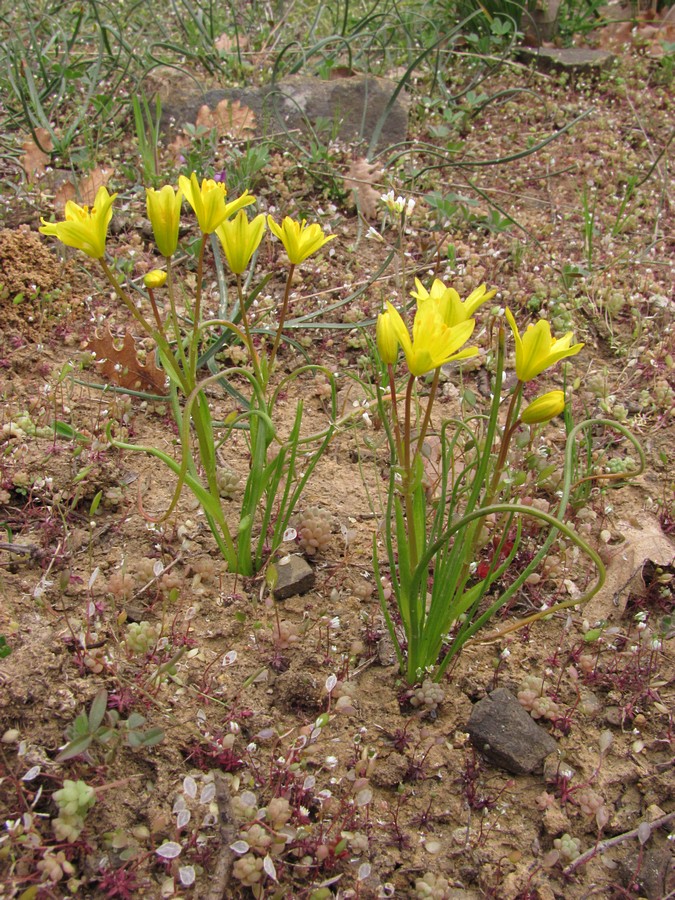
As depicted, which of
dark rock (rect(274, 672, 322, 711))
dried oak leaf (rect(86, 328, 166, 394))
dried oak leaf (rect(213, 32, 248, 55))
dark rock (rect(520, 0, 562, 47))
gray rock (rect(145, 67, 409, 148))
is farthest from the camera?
dark rock (rect(520, 0, 562, 47))

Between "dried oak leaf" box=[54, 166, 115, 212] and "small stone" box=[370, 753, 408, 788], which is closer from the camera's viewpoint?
"small stone" box=[370, 753, 408, 788]

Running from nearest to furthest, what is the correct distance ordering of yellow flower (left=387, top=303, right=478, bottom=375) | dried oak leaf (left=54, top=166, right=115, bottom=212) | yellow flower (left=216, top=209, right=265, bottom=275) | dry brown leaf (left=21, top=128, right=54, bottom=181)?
yellow flower (left=387, top=303, right=478, bottom=375) < yellow flower (left=216, top=209, right=265, bottom=275) < dried oak leaf (left=54, top=166, right=115, bottom=212) < dry brown leaf (left=21, top=128, right=54, bottom=181)

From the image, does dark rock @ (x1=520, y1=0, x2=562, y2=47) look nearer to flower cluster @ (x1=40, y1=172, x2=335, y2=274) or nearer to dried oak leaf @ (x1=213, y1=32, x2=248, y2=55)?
dried oak leaf @ (x1=213, y1=32, x2=248, y2=55)

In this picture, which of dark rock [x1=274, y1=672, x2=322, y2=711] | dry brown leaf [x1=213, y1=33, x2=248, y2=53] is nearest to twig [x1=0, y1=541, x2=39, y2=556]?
dark rock [x1=274, y1=672, x2=322, y2=711]

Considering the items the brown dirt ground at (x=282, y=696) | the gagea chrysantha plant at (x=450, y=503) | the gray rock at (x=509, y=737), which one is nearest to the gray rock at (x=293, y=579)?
the brown dirt ground at (x=282, y=696)

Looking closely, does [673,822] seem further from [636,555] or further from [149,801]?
[149,801]

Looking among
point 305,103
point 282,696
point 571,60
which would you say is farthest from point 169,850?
point 571,60

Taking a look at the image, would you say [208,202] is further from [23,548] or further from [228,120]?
[228,120]

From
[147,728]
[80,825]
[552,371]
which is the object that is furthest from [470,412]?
[80,825]
